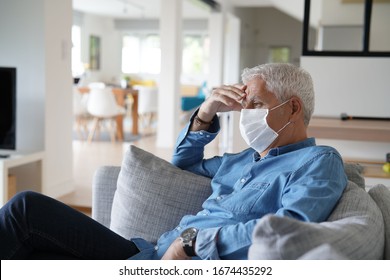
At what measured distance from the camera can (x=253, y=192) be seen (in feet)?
5.32

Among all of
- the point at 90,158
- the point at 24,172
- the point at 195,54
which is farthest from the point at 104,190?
the point at 195,54

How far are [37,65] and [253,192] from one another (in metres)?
2.88

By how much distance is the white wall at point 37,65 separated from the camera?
4004 millimetres

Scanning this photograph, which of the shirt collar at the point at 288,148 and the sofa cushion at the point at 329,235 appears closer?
the sofa cushion at the point at 329,235

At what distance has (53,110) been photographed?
13.8 feet

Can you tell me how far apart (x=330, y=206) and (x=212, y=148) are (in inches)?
225

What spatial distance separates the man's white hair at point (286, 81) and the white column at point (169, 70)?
5293 millimetres

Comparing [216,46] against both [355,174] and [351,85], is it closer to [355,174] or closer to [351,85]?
[351,85]

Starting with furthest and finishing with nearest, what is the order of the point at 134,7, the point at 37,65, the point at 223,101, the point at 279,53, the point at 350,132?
1. the point at 279,53
2. the point at 134,7
3. the point at 37,65
4. the point at 350,132
5. the point at 223,101

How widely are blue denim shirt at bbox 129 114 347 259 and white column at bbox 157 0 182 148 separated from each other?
16.5ft

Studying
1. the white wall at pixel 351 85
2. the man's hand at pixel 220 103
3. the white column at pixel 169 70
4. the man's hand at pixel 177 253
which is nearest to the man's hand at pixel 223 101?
the man's hand at pixel 220 103

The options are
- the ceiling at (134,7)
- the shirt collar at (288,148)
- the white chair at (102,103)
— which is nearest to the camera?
the shirt collar at (288,148)

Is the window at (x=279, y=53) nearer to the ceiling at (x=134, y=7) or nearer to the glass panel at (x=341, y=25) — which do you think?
the ceiling at (x=134, y=7)
